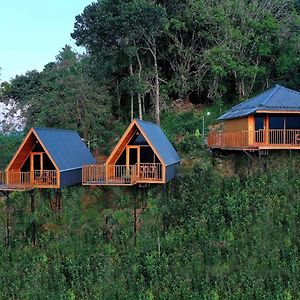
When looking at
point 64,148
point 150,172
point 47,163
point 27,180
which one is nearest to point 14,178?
point 27,180

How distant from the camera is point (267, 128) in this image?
878 inches

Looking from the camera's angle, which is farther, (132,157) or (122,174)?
(132,157)

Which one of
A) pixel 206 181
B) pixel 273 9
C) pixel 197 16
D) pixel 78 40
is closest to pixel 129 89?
pixel 78 40

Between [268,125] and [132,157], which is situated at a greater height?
[268,125]

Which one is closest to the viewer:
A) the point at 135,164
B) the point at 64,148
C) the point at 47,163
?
the point at 135,164

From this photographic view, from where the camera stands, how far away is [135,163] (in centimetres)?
1969

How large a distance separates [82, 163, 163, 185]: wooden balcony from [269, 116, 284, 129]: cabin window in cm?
776

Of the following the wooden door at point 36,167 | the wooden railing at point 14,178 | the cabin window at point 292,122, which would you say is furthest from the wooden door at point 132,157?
the cabin window at point 292,122

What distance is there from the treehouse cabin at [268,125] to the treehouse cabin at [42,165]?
8850mm

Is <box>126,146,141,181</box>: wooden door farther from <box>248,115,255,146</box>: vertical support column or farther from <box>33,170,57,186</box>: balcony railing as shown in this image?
<box>248,115,255,146</box>: vertical support column

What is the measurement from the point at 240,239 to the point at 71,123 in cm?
1692

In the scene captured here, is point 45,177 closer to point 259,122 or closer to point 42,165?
point 42,165

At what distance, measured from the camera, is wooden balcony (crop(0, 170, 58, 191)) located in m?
19.3

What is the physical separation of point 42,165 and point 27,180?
1.02 metres
